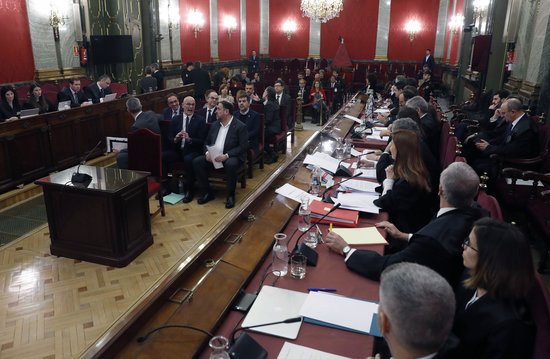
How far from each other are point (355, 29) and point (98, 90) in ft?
39.7

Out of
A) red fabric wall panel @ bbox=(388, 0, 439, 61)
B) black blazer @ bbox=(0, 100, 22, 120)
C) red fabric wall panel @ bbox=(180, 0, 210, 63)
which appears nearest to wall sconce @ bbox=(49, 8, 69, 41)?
black blazer @ bbox=(0, 100, 22, 120)

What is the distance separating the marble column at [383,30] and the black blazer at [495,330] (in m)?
16.6

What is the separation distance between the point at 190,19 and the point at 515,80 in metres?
9.46

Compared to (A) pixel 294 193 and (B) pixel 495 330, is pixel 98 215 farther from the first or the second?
(B) pixel 495 330

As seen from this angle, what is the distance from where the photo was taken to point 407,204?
114 inches

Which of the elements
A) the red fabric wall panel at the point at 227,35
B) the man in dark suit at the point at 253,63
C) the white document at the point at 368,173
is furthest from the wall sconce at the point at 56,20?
the man in dark suit at the point at 253,63

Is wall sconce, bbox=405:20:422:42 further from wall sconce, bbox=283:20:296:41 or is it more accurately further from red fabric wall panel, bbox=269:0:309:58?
wall sconce, bbox=283:20:296:41

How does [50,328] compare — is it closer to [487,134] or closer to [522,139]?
[522,139]

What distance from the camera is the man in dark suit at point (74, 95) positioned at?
7.25m

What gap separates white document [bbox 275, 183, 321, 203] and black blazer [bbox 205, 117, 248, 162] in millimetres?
2318

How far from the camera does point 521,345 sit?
1417mm

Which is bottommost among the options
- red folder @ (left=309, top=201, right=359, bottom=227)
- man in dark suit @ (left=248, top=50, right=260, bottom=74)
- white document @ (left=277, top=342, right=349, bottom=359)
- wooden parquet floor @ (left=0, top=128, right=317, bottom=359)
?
wooden parquet floor @ (left=0, top=128, right=317, bottom=359)

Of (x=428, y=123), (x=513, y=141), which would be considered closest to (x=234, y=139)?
(x=428, y=123)

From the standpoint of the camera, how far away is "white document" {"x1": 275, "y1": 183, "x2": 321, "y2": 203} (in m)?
3.01
